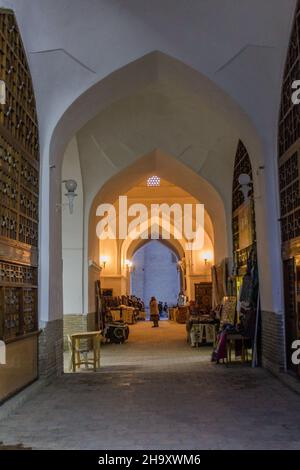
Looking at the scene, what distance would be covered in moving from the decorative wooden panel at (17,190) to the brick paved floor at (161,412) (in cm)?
105

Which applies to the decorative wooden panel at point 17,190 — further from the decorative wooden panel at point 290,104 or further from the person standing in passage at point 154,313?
the person standing in passage at point 154,313

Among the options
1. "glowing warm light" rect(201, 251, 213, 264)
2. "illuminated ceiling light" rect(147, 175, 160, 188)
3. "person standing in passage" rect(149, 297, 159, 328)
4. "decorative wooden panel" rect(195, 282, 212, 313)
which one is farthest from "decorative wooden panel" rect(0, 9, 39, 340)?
"person standing in passage" rect(149, 297, 159, 328)

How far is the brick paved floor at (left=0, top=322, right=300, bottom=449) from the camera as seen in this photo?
4.23m

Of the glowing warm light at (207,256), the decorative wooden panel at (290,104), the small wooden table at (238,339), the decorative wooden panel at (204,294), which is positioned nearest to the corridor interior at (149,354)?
the small wooden table at (238,339)

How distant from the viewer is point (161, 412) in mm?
5227

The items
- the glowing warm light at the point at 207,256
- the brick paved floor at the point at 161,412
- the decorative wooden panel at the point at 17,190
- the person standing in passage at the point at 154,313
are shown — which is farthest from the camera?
the person standing in passage at the point at 154,313

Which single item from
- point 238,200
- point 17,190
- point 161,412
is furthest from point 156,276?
point 161,412

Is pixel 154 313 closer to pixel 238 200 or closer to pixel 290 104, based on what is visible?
pixel 238 200

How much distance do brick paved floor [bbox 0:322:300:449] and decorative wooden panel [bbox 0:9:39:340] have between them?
1.05m

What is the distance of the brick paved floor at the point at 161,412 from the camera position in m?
4.23

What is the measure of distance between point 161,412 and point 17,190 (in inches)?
125

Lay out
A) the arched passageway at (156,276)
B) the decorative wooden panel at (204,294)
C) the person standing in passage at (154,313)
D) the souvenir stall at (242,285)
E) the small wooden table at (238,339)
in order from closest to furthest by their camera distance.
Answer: the souvenir stall at (242,285), the small wooden table at (238,339), the decorative wooden panel at (204,294), the person standing in passage at (154,313), the arched passageway at (156,276)
